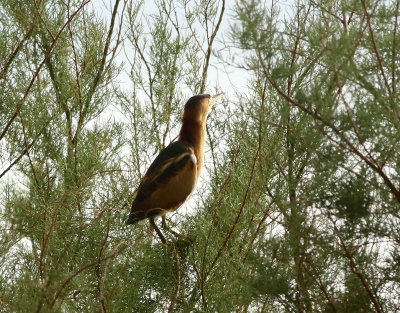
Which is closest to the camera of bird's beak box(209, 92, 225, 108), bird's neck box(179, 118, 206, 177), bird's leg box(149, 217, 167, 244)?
bird's leg box(149, 217, 167, 244)

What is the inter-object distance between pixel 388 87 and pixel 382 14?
0.22 metres

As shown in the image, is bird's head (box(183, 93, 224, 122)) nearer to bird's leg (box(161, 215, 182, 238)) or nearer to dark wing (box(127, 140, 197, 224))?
dark wing (box(127, 140, 197, 224))

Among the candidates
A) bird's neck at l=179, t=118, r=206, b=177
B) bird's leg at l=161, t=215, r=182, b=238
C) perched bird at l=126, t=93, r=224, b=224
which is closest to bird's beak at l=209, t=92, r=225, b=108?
bird's neck at l=179, t=118, r=206, b=177

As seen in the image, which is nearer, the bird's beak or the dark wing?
the dark wing

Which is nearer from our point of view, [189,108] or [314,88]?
[314,88]

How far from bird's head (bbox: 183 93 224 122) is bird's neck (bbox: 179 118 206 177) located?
0.02 metres

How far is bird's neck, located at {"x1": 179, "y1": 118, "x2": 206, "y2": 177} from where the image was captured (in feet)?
9.00

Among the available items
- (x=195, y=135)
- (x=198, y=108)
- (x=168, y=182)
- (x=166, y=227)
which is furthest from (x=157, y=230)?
(x=198, y=108)

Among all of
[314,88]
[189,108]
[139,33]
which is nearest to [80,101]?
[139,33]

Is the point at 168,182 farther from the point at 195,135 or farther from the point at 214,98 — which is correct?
the point at 214,98

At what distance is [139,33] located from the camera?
335cm

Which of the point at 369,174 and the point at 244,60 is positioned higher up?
the point at 244,60

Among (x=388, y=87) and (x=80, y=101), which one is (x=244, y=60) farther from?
(x=80, y=101)

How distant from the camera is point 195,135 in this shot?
2766mm
